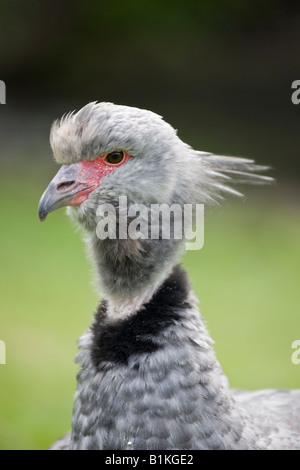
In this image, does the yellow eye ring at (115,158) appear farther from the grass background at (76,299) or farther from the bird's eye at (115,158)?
the grass background at (76,299)

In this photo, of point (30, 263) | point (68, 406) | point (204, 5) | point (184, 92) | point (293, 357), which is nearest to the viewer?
Result: point (68, 406)

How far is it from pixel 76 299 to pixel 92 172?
2.52 meters

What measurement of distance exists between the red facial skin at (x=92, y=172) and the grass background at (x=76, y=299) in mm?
1490

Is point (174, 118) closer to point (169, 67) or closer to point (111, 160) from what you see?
point (169, 67)

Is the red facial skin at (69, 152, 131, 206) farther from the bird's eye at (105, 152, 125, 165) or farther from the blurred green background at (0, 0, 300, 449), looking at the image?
the blurred green background at (0, 0, 300, 449)

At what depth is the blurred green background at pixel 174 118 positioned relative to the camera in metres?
3.87

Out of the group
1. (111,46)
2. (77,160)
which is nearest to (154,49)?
(111,46)

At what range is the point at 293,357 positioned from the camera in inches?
132

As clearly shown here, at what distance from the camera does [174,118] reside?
15.6ft

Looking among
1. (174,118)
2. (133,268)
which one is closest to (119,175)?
(133,268)

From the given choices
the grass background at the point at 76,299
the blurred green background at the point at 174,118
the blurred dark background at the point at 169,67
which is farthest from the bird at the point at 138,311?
the blurred dark background at the point at 169,67

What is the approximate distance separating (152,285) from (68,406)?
170 centimetres

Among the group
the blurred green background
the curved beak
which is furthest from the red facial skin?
the blurred green background

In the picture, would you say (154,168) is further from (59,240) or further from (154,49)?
(154,49)
